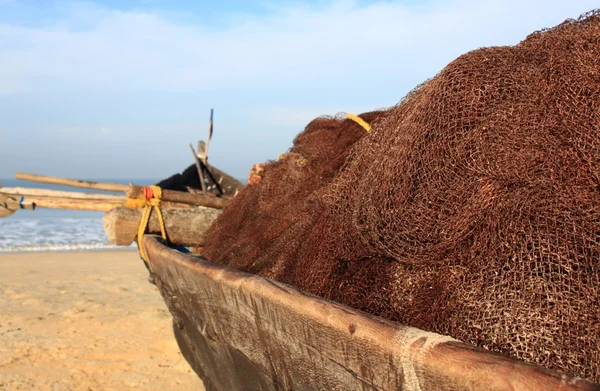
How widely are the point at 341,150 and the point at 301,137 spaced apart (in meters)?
0.68

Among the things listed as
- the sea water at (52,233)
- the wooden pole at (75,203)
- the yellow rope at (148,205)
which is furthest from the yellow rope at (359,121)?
the sea water at (52,233)

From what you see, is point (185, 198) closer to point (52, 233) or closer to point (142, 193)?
point (142, 193)

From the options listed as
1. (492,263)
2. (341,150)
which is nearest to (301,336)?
(492,263)

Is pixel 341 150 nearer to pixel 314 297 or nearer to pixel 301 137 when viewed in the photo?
pixel 301 137

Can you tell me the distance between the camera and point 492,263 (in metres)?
1.90

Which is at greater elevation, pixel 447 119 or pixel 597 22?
pixel 597 22

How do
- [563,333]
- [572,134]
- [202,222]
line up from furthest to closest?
1. [202,222]
2. [572,134]
3. [563,333]

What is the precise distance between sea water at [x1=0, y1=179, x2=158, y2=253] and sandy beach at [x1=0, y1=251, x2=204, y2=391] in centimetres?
813

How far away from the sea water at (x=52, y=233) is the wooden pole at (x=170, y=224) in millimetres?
14531

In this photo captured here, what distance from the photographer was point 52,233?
23500 mm

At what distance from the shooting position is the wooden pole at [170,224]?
5117 millimetres

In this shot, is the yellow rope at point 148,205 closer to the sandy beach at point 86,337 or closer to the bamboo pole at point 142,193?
the bamboo pole at point 142,193

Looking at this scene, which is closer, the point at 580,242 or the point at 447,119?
the point at 580,242

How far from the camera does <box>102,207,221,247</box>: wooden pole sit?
16.8ft
